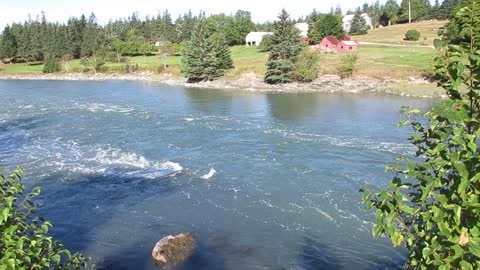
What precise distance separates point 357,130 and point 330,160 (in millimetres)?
8247

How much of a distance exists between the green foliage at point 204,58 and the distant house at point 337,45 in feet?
73.7

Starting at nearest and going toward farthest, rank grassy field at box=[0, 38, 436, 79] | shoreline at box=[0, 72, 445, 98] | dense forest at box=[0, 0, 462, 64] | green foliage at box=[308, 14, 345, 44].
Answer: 1. shoreline at box=[0, 72, 445, 98]
2. grassy field at box=[0, 38, 436, 79]
3. green foliage at box=[308, 14, 345, 44]
4. dense forest at box=[0, 0, 462, 64]

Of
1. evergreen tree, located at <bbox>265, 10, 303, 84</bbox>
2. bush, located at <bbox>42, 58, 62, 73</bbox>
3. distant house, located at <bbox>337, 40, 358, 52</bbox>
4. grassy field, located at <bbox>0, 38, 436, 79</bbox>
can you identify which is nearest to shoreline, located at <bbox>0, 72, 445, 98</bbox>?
evergreen tree, located at <bbox>265, 10, 303, 84</bbox>

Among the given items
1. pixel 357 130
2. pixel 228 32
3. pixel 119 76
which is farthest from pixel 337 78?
pixel 228 32

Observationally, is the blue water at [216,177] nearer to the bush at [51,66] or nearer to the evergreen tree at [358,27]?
the bush at [51,66]

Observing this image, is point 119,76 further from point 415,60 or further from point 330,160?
point 330,160

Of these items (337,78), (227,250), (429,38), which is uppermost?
(429,38)

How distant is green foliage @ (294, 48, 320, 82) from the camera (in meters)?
62.2

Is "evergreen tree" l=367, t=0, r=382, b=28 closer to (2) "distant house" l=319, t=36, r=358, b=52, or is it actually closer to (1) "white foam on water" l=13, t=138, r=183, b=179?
(2) "distant house" l=319, t=36, r=358, b=52

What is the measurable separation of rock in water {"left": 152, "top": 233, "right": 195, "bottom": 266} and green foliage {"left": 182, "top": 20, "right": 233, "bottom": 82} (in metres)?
56.0

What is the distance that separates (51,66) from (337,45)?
59.3 meters

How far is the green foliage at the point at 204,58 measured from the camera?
70000mm

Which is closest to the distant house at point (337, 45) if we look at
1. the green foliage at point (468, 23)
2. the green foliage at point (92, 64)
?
the green foliage at point (92, 64)

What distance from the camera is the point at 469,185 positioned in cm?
411
